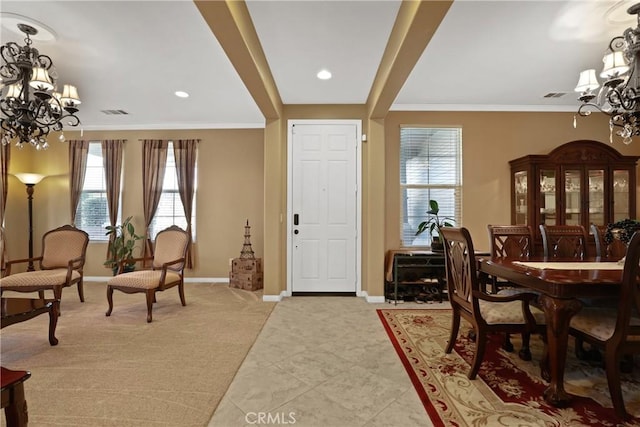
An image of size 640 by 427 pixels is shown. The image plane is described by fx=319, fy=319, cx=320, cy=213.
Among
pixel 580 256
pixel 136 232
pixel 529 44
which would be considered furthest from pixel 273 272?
pixel 529 44

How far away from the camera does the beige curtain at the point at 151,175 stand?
212 inches

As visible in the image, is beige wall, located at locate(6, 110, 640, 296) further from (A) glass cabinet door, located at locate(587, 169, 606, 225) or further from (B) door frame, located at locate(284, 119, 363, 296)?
(A) glass cabinet door, located at locate(587, 169, 606, 225)

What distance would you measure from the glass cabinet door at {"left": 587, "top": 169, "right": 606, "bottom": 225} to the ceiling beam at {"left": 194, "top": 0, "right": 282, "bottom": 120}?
4.23 meters

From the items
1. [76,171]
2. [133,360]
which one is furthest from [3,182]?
[133,360]

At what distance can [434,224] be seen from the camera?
4.39 m

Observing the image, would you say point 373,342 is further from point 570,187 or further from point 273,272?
point 570,187

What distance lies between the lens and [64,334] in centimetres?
301

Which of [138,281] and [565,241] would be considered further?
[138,281]

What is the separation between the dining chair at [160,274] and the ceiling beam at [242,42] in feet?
6.71

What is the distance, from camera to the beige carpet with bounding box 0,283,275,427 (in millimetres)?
1833

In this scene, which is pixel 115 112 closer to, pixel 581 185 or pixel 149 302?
pixel 149 302

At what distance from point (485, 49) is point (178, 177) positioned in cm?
472

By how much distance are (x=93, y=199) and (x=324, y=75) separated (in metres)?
→ 4.61

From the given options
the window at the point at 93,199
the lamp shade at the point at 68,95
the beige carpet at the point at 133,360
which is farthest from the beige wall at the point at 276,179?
the lamp shade at the point at 68,95
